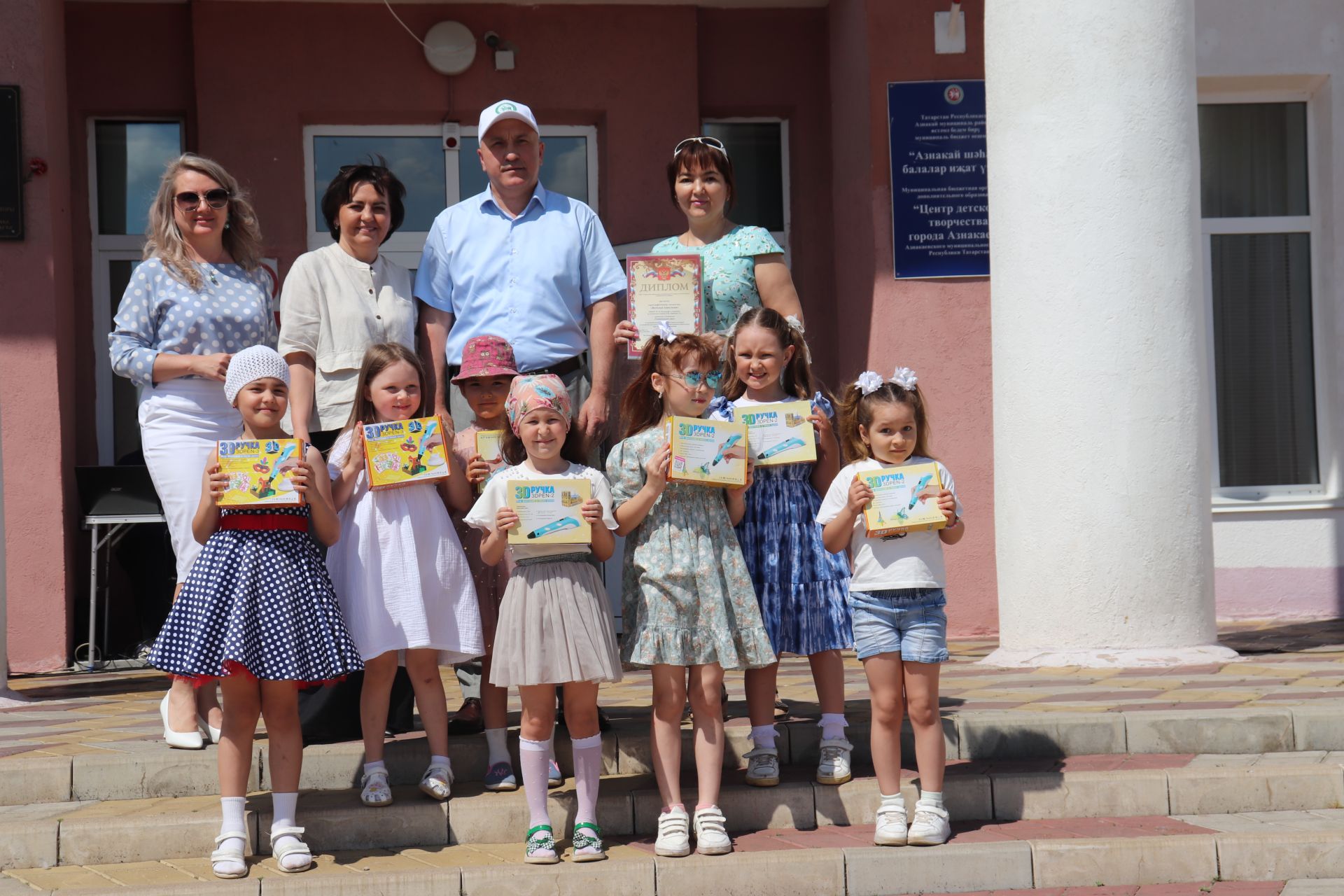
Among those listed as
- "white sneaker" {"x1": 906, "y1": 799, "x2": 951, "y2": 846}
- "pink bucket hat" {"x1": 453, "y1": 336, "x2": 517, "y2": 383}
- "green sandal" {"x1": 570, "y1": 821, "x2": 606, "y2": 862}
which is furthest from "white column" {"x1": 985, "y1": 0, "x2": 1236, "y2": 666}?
"green sandal" {"x1": 570, "y1": 821, "x2": 606, "y2": 862}

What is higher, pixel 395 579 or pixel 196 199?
pixel 196 199

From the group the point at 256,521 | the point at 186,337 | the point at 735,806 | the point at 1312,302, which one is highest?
the point at 1312,302

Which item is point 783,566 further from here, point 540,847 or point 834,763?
point 540,847

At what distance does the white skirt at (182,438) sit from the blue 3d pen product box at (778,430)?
5.95 feet

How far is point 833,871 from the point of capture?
4.57 m

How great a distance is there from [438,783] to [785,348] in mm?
1821

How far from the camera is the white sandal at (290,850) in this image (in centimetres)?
456

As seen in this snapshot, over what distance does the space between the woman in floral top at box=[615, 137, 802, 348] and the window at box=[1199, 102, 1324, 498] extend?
5333mm

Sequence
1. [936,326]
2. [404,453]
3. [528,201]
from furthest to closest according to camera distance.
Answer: [936,326] < [528,201] < [404,453]

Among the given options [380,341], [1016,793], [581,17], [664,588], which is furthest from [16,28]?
[1016,793]

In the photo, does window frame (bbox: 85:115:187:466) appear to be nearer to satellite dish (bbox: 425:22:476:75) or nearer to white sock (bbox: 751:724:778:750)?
satellite dish (bbox: 425:22:476:75)

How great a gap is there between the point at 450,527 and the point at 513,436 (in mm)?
391

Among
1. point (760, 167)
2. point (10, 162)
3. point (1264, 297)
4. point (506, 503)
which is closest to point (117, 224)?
point (10, 162)

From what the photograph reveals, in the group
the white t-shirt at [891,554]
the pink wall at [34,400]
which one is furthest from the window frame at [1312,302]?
the pink wall at [34,400]
